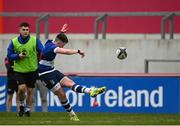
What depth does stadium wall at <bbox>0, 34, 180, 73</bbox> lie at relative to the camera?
2867 cm

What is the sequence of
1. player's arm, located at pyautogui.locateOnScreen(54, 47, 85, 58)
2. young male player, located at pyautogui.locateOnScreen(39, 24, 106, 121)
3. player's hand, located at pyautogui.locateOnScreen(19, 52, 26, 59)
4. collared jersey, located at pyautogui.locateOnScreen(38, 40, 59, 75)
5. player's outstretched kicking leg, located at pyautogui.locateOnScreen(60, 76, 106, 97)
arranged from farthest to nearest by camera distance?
1. player's hand, located at pyautogui.locateOnScreen(19, 52, 26, 59)
2. collared jersey, located at pyautogui.locateOnScreen(38, 40, 59, 75)
3. young male player, located at pyautogui.locateOnScreen(39, 24, 106, 121)
4. player's outstretched kicking leg, located at pyautogui.locateOnScreen(60, 76, 106, 97)
5. player's arm, located at pyautogui.locateOnScreen(54, 47, 85, 58)

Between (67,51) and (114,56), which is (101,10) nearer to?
(114,56)

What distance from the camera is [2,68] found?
94.5 feet

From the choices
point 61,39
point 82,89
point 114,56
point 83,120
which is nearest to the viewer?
point 83,120

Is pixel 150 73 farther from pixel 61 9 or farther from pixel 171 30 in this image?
pixel 61 9

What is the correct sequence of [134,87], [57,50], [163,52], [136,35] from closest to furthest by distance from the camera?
[57,50] → [134,87] → [163,52] → [136,35]

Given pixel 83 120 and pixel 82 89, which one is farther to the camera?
pixel 82 89

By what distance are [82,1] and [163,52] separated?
18.8ft

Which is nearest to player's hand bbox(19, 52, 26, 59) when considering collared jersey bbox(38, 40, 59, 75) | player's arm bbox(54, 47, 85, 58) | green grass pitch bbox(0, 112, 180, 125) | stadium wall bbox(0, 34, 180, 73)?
collared jersey bbox(38, 40, 59, 75)

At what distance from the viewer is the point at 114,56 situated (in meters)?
28.8

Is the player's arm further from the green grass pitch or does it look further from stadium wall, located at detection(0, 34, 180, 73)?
stadium wall, located at detection(0, 34, 180, 73)

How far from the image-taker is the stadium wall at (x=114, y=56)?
94.1ft

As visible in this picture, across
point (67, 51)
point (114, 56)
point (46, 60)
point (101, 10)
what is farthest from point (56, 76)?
point (101, 10)

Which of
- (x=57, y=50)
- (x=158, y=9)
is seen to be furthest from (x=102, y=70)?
(x=57, y=50)
